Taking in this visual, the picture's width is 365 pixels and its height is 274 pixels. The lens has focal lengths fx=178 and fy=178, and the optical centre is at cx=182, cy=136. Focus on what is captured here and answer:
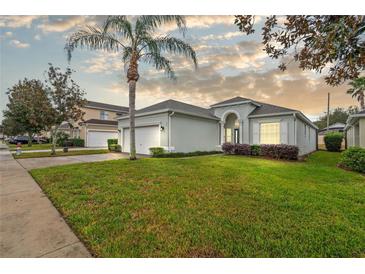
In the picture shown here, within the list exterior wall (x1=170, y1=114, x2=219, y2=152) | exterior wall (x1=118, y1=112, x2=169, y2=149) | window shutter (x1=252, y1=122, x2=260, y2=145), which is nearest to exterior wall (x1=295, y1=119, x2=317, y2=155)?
window shutter (x1=252, y1=122, x2=260, y2=145)

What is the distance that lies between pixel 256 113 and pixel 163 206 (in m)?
12.4

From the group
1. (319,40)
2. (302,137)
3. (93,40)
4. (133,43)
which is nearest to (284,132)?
(302,137)

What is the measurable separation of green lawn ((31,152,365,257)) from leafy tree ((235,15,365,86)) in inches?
114

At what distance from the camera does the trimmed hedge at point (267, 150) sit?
35.5ft

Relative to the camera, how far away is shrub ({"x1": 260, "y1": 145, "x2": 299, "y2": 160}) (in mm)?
10789

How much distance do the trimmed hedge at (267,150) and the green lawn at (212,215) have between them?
Result: 5.31m

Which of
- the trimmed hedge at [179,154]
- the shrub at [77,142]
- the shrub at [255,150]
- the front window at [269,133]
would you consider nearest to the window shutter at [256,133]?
the front window at [269,133]

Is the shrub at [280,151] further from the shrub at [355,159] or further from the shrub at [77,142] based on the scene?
the shrub at [77,142]

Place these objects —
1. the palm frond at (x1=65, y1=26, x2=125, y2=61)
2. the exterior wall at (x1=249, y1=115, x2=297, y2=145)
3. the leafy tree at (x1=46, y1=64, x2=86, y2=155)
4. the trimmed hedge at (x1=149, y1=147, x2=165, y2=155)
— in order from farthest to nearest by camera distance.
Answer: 1. the leafy tree at (x1=46, y1=64, x2=86, y2=155)
2. the exterior wall at (x1=249, y1=115, x2=297, y2=145)
3. the trimmed hedge at (x1=149, y1=147, x2=165, y2=155)
4. the palm frond at (x1=65, y1=26, x2=125, y2=61)

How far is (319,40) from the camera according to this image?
328 centimetres

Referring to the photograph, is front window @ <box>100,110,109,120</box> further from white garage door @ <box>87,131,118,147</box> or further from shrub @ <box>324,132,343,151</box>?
shrub @ <box>324,132,343,151</box>

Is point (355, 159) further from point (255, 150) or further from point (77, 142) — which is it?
point (77, 142)

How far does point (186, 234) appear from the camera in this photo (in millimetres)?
2613

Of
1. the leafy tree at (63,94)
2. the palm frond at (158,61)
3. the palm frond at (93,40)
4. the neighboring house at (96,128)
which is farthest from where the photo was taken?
the neighboring house at (96,128)
